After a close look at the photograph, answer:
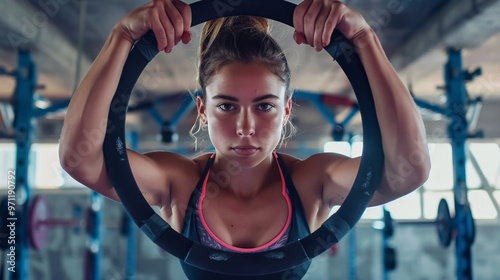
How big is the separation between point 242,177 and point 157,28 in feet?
1.54

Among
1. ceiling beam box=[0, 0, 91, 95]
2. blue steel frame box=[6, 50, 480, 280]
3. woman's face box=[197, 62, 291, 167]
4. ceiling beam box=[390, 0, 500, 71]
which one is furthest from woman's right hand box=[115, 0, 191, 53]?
ceiling beam box=[0, 0, 91, 95]

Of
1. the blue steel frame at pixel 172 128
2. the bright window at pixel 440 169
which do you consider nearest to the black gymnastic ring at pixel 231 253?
the blue steel frame at pixel 172 128

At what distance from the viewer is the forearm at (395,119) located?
2.59 feet

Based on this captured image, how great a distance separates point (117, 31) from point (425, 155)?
625mm

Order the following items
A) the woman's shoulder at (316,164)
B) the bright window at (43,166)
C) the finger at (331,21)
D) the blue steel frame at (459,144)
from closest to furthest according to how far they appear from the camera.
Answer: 1. the finger at (331,21)
2. the woman's shoulder at (316,164)
3. the blue steel frame at (459,144)
4. the bright window at (43,166)

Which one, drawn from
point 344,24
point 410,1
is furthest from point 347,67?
point 410,1

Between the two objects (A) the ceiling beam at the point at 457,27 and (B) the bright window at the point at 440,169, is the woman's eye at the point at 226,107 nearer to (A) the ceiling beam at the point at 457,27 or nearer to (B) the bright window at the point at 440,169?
(A) the ceiling beam at the point at 457,27

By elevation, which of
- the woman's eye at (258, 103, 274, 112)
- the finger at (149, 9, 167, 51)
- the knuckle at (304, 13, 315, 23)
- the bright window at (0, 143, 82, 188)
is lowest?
the woman's eye at (258, 103, 274, 112)

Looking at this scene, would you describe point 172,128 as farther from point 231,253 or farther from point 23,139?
point 231,253

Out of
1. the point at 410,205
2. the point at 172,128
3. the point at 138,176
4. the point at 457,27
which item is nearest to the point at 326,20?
the point at 138,176

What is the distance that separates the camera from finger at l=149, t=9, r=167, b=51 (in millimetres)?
786

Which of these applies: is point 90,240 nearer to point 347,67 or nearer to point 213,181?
point 213,181

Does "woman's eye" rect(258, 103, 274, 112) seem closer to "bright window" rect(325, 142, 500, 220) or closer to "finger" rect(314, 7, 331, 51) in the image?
"finger" rect(314, 7, 331, 51)

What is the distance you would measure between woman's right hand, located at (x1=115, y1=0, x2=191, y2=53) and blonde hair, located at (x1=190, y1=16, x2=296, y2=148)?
6.2 inches
